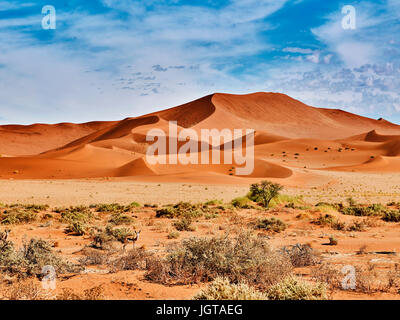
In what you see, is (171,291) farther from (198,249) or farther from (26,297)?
(26,297)

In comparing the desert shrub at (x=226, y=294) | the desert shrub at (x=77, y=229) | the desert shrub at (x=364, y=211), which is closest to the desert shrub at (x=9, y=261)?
the desert shrub at (x=226, y=294)

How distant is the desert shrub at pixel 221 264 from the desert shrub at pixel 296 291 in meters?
0.80

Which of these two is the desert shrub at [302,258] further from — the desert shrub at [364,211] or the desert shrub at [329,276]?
the desert shrub at [364,211]

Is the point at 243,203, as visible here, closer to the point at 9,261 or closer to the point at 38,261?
the point at 38,261

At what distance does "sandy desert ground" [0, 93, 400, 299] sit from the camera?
6.72 metres

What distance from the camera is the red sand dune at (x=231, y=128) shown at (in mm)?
55312

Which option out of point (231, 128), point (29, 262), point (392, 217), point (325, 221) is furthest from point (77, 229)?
point (231, 128)

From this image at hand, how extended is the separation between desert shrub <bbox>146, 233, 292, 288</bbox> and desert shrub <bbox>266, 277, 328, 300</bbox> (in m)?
0.80

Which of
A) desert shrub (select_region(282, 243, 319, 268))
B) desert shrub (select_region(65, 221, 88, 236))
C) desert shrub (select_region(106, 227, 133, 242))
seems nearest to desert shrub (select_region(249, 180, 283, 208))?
desert shrub (select_region(65, 221, 88, 236))

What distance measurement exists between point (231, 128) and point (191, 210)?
96339 millimetres
